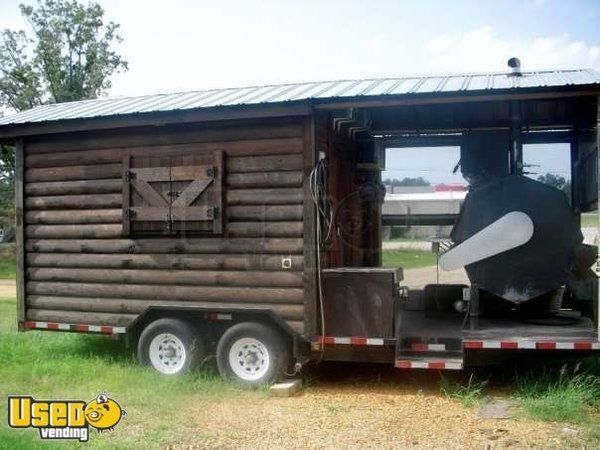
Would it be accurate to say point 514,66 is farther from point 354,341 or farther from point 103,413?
point 103,413

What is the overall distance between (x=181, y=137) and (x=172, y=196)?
80 cm

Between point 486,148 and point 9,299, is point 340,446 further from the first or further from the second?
point 9,299

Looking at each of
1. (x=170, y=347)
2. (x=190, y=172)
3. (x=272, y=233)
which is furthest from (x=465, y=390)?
(x=190, y=172)

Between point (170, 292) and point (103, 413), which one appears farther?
point (170, 292)

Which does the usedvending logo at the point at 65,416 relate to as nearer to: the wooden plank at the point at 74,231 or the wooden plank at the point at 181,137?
the wooden plank at the point at 74,231

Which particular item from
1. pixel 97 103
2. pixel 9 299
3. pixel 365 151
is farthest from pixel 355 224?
pixel 9 299

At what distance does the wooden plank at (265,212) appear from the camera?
847cm

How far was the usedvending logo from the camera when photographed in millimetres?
6267

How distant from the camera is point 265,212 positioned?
8617 mm

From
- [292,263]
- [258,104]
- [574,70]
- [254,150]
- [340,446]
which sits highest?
[574,70]

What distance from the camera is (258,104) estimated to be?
8391 mm

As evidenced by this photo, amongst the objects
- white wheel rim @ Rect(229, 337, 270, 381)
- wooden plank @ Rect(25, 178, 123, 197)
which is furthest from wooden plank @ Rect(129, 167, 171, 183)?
white wheel rim @ Rect(229, 337, 270, 381)

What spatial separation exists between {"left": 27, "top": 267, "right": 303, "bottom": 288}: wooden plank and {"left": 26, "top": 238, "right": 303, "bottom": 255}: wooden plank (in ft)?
0.90

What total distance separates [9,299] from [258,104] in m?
13.5
